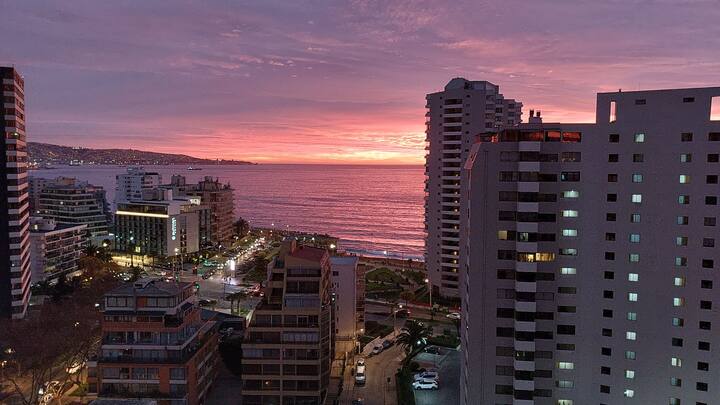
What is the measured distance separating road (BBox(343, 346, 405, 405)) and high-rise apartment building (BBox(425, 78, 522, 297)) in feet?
64.3

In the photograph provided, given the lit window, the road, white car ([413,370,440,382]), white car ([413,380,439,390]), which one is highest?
the lit window

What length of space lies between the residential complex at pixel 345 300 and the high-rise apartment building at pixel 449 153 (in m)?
20.8

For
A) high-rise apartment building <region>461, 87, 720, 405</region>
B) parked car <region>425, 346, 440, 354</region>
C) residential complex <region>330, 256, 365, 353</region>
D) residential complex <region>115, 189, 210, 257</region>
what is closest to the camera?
high-rise apartment building <region>461, 87, 720, 405</region>

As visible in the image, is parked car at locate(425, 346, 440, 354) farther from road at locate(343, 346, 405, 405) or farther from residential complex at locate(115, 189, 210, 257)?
residential complex at locate(115, 189, 210, 257)

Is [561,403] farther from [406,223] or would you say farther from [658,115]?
[406,223]

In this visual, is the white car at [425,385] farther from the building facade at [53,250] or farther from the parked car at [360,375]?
the building facade at [53,250]

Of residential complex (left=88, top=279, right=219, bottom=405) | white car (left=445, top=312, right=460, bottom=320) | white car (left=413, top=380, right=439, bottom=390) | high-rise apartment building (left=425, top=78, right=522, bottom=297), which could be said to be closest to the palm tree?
white car (left=413, top=380, right=439, bottom=390)

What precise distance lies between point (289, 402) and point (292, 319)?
19.8ft

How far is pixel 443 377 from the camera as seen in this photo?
1802 inches

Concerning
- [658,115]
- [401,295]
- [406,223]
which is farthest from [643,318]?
[406,223]

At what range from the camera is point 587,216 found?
30812 millimetres

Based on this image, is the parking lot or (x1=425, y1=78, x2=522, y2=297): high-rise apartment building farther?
(x1=425, y1=78, x2=522, y2=297): high-rise apartment building

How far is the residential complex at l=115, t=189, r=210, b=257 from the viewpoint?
99000mm

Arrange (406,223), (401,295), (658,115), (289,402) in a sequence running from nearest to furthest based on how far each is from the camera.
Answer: (658,115) → (289,402) → (401,295) → (406,223)
